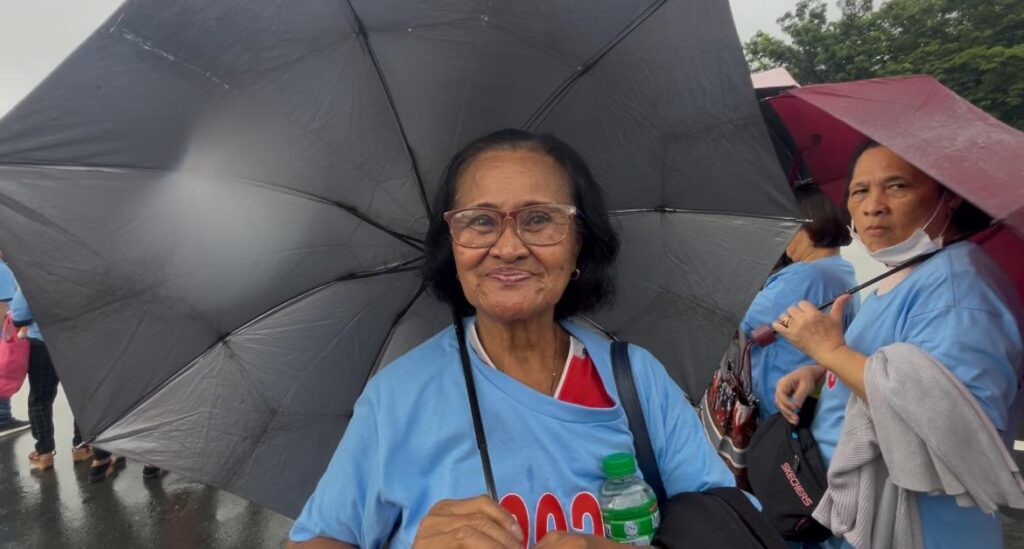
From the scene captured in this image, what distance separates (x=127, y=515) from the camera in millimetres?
4633

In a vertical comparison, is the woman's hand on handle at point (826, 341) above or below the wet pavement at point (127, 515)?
above

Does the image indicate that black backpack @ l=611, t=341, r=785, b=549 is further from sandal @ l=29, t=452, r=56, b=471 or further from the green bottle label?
sandal @ l=29, t=452, r=56, b=471

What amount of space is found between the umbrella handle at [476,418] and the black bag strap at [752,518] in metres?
0.47

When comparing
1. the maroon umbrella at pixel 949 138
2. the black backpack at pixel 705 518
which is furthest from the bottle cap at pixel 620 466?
the maroon umbrella at pixel 949 138

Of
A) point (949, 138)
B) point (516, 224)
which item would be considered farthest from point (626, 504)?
point (949, 138)

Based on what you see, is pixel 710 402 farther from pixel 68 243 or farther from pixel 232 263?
pixel 68 243

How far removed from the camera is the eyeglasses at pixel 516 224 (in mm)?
1318

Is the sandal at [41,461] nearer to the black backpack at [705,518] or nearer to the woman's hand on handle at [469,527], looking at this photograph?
the woman's hand on handle at [469,527]

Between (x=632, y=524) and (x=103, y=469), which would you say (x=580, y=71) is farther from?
(x=103, y=469)

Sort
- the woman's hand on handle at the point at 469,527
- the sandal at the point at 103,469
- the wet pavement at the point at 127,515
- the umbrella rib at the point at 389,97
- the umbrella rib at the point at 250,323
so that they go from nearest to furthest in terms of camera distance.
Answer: the woman's hand on handle at the point at 469,527 < the umbrella rib at the point at 389,97 < the umbrella rib at the point at 250,323 < the wet pavement at the point at 127,515 < the sandal at the point at 103,469

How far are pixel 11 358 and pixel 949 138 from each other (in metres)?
7.58

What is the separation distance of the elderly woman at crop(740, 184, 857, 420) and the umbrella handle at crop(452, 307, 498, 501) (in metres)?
1.86

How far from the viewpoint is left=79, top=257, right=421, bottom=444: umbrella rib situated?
1452 millimetres

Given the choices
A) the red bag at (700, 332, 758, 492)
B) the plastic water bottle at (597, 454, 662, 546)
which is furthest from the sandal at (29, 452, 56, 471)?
the plastic water bottle at (597, 454, 662, 546)
